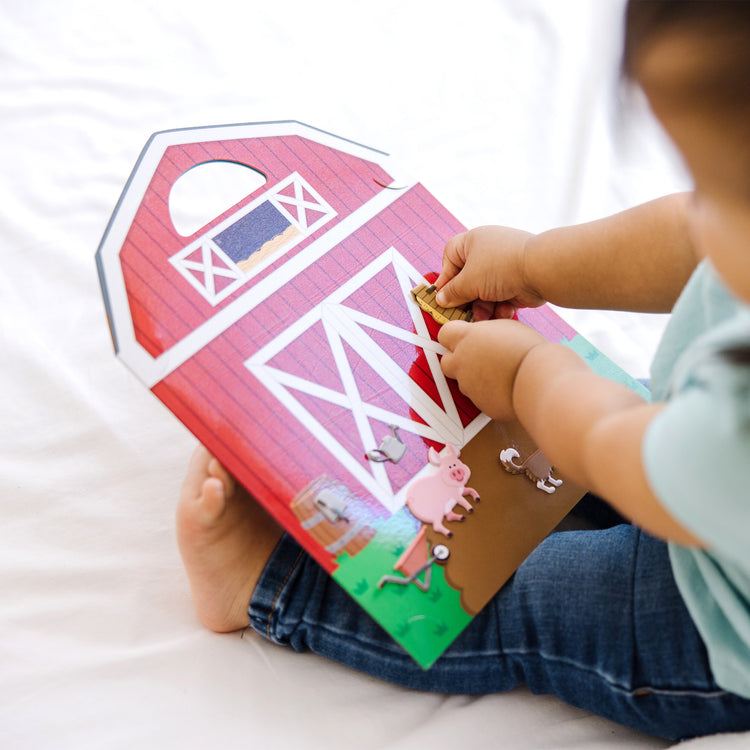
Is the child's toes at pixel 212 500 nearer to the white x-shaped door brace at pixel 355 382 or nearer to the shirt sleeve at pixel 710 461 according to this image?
the white x-shaped door brace at pixel 355 382

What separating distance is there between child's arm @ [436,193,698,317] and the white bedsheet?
69 mm

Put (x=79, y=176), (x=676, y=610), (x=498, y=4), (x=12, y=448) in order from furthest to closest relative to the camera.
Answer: (x=498, y=4) < (x=79, y=176) < (x=12, y=448) < (x=676, y=610)

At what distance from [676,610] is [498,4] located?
75 centimetres

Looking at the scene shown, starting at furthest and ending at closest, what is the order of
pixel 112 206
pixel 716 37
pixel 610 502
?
pixel 112 206
pixel 610 502
pixel 716 37

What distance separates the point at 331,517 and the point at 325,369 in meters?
0.11

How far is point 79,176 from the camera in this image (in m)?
0.77

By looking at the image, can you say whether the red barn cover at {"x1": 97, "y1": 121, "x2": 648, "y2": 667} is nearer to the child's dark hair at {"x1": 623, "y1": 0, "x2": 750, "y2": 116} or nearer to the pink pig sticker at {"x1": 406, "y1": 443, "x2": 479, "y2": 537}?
the pink pig sticker at {"x1": 406, "y1": 443, "x2": 479, "y2": 537}

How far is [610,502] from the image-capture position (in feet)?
1.45

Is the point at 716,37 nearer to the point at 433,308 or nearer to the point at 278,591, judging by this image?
the point at 433,308

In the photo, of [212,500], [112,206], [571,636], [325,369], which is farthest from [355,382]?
[112,206]

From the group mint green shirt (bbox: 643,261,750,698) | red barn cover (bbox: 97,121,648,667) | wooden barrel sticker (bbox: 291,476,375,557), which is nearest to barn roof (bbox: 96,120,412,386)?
red barn cover (bbox: 97,121,648,667)

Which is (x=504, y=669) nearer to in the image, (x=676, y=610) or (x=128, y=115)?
(x=676, y=610)

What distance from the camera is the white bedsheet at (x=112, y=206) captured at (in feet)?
Result: 1.79

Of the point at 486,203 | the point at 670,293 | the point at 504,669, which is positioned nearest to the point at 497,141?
the point at 486,203
